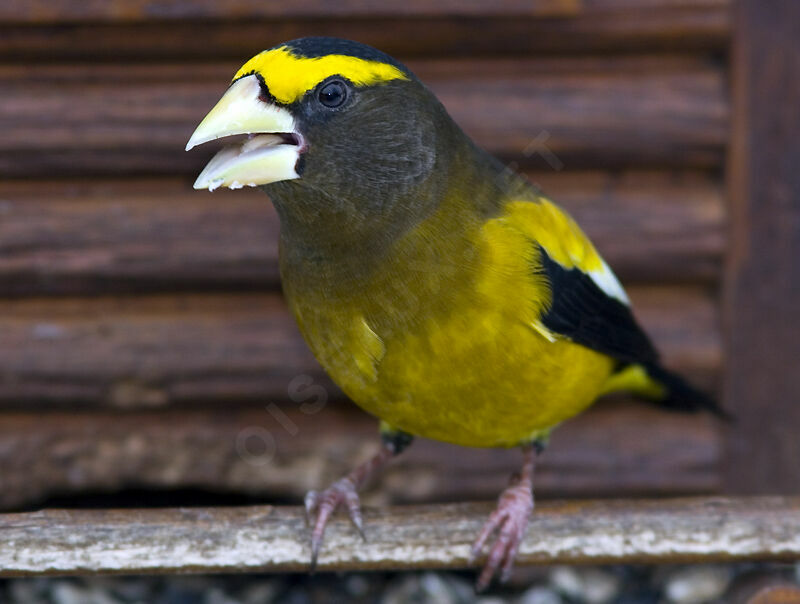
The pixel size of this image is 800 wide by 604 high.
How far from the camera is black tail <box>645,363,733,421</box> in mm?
2637

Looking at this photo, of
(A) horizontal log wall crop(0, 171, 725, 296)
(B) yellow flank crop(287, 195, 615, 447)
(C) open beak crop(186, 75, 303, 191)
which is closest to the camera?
(C) open beak crop(186, 75, 303, 191)

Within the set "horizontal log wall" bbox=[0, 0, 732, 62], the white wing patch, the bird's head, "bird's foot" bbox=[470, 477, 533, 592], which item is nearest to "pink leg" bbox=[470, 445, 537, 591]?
"bird's foot" bbox=[470, 477, 533, 592]

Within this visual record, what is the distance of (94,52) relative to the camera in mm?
2826

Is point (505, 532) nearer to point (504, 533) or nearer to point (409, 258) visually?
point (504, 533)

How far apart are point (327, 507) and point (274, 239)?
1053 mm

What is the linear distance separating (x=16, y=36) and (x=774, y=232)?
242cm

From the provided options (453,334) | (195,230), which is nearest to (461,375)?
(453,334)

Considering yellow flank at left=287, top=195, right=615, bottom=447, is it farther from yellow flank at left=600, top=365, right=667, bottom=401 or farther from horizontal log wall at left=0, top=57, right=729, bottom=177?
horizontal log wall at left=0, top=57, right=729, bottom=177

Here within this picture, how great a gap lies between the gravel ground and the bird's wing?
22.1 inches

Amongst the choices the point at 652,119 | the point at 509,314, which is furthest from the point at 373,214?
the point at 652,119

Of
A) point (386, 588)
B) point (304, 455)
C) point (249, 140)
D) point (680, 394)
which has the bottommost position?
point (386, 588)

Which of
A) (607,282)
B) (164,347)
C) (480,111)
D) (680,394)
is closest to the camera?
(607,282)

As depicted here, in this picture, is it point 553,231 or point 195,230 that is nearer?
point 553,231

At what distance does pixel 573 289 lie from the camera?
88.6 inches
